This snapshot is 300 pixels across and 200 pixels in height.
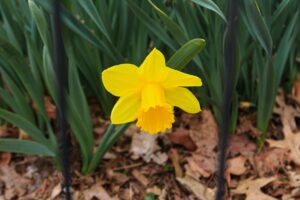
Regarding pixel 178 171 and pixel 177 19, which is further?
pixel 178 171

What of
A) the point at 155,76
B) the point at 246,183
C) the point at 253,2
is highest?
the point at 253,2

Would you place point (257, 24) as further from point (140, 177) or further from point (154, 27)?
point (140, 177)

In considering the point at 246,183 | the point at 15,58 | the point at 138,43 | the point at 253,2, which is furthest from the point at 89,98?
the point at 253,2

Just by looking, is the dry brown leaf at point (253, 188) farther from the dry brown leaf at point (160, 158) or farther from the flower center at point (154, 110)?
the flower center at point (154, 110)

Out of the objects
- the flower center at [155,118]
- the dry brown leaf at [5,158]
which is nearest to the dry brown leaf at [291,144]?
the flower center at [155,118]

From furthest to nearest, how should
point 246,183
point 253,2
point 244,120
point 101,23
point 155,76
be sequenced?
point 244,120, point 246,183, point 101,23, point 253,2, point 155,76

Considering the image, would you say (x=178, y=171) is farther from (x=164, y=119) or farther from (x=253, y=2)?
(x=253, y=2)

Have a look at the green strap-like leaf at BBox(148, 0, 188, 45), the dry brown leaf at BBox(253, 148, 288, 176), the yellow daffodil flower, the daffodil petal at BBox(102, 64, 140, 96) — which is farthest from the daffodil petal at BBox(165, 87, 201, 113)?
the dry brown leaf at BBox(253, 148, 288, 176)

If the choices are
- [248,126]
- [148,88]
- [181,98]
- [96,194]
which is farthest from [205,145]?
[148,88]
